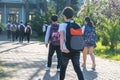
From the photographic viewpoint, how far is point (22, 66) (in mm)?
14398

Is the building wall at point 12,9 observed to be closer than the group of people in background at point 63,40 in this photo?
No

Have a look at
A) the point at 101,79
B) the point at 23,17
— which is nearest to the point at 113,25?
the point at 101,79

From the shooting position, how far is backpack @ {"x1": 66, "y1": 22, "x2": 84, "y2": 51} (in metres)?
8.93

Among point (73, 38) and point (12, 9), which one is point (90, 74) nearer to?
point (73, 38)

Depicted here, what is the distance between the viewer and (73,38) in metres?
8.95

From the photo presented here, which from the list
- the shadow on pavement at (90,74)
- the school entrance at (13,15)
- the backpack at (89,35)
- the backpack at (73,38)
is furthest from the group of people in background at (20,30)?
the school entrance at (13,15)

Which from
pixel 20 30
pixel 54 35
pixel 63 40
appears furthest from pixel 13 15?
pixel 63 40

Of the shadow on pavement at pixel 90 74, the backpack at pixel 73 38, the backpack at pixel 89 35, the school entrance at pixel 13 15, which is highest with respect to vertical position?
the backpack at pixel 73 38

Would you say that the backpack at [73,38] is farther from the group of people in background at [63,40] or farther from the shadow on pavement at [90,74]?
the shadow on pavement at [90,74]

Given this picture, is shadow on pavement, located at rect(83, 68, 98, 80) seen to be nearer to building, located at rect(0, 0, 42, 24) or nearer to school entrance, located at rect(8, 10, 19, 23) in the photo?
building, located at rect(0, 0, 42, 24)

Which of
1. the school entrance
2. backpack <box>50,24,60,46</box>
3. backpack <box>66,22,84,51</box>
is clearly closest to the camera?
backpack <box>66,22,84,51</box>

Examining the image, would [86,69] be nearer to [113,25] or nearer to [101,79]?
[101,79]

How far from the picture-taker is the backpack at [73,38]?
29.3 ft

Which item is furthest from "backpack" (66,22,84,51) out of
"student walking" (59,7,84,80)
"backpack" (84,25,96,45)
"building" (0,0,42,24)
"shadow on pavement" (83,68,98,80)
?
"building" (0,0,42,24)
